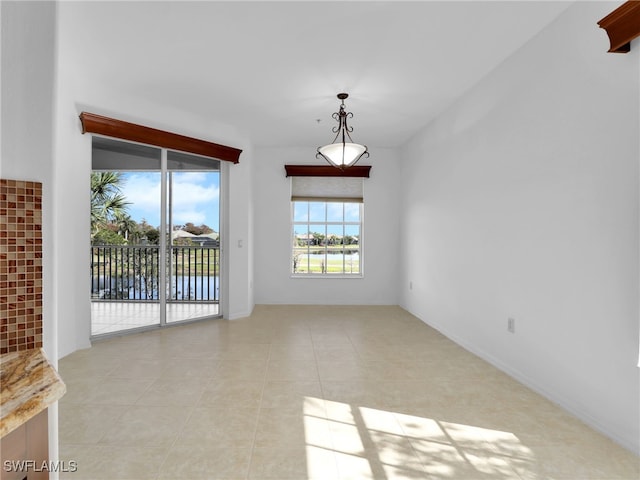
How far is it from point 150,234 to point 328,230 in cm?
281

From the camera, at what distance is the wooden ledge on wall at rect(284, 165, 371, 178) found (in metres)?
5.54

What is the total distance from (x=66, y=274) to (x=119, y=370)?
46.6 inches

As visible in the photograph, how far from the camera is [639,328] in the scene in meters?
1.80

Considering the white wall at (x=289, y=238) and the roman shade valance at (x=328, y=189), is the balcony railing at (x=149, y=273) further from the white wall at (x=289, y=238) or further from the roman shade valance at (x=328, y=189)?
the roman shade valance at (x=328, y=189)

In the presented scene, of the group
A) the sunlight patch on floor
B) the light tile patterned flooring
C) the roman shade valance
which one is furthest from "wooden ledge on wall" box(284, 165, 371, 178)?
the sunlight patch on floor

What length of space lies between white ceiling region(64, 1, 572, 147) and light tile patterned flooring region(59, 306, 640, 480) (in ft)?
8.82

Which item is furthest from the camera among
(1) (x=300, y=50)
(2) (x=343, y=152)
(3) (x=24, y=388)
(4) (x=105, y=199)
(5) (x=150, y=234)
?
(5) (x=150, y=234)

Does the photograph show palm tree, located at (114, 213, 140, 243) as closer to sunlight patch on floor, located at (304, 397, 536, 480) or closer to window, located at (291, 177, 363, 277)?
window, located at (291, 177, 363, 277)

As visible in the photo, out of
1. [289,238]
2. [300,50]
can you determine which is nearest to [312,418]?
[300,50]

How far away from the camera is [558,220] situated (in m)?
2.32

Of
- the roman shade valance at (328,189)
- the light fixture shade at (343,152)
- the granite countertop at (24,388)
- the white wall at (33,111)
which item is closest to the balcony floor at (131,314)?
the roman shade valance at (328,189)

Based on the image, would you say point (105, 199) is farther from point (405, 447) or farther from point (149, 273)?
point (405, 447)

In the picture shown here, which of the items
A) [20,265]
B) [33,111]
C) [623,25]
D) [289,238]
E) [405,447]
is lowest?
[405,447]

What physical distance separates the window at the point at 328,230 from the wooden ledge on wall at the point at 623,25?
397 cm
